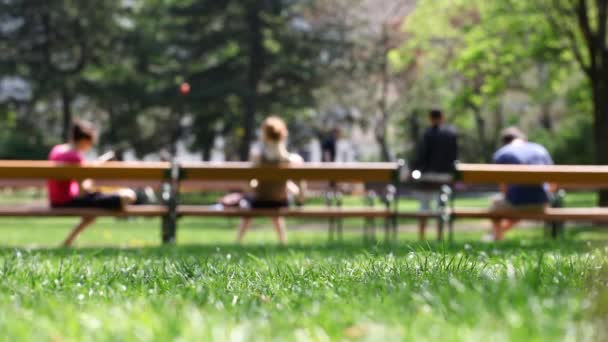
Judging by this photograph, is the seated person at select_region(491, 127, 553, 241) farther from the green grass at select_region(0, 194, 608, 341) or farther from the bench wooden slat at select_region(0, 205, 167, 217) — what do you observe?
the green grass at select_region(0, 194, 608, 341)

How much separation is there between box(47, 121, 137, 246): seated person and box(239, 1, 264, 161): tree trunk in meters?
25.0

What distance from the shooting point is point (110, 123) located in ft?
140

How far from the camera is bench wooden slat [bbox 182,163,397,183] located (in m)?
8.44

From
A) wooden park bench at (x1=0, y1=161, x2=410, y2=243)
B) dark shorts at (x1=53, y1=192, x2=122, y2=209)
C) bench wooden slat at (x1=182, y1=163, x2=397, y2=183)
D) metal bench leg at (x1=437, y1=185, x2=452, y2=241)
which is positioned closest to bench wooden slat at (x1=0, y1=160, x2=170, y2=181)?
wooden park bench at (x1=0, y1=161, x2=410, y2=243)

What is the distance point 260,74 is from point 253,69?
0.50 meters

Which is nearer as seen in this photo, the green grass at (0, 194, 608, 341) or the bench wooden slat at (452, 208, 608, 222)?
the green grass at (0, 194, 608, 341)

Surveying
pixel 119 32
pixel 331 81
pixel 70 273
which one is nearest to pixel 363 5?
pixel 331 81

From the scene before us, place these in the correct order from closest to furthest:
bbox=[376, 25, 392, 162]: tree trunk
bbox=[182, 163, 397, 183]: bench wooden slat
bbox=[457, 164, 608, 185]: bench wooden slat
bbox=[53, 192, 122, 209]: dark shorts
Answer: bbox=[457, 164, 608, 185]: bench wooden slat, bbox=[182, 163, 397, 183]: bench wooden slat, bbox=[53, 192, 122, 209]: dark shorts, bbox=[376, 25, 392, 162]: tree trunk

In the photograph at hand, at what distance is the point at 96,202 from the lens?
8.72 meters

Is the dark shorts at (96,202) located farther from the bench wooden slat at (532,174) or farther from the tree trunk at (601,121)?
the tree trunk at (601,121)

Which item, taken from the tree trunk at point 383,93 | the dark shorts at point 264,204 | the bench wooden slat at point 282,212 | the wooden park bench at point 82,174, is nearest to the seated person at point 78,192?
the wooden park bench at point 82,174

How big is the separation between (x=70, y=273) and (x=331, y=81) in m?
33.7

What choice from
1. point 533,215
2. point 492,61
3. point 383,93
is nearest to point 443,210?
point 533,215

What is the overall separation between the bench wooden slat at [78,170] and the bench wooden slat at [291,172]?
0.41 metres
